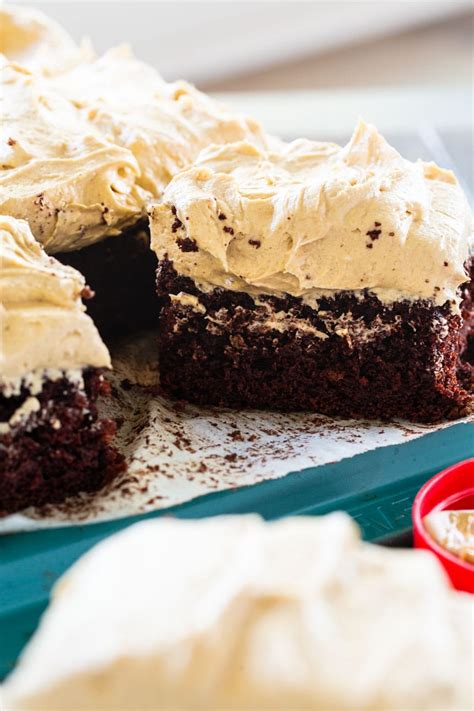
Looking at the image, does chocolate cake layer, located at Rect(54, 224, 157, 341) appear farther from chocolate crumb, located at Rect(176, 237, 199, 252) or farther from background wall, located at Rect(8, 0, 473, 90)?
background wall, located at Rect(8, 0, 473, 90)

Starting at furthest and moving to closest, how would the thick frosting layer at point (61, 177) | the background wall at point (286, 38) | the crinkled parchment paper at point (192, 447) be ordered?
the background wall at point (286, 38)
the thick frosting layer at point (61, 177)
the crinkled parchment paper at point (192, 447)

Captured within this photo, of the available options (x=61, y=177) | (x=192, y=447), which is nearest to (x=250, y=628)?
(x=192, y=447)

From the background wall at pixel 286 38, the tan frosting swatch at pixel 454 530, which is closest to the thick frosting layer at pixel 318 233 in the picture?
the tan frosting swatch at pixel 454 530

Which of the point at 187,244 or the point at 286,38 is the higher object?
the point at 286,38

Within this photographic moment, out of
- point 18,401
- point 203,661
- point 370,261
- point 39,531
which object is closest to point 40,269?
point 18,401

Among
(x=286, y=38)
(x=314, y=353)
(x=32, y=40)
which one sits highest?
(x=32, y=40)

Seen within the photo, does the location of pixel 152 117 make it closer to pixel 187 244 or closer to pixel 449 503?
pixel 187 244

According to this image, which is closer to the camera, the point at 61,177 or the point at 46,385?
the point at 46,385

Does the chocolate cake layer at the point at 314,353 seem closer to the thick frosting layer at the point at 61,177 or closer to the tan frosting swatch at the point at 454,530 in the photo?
the thick frosting layer at the point at 61,177
